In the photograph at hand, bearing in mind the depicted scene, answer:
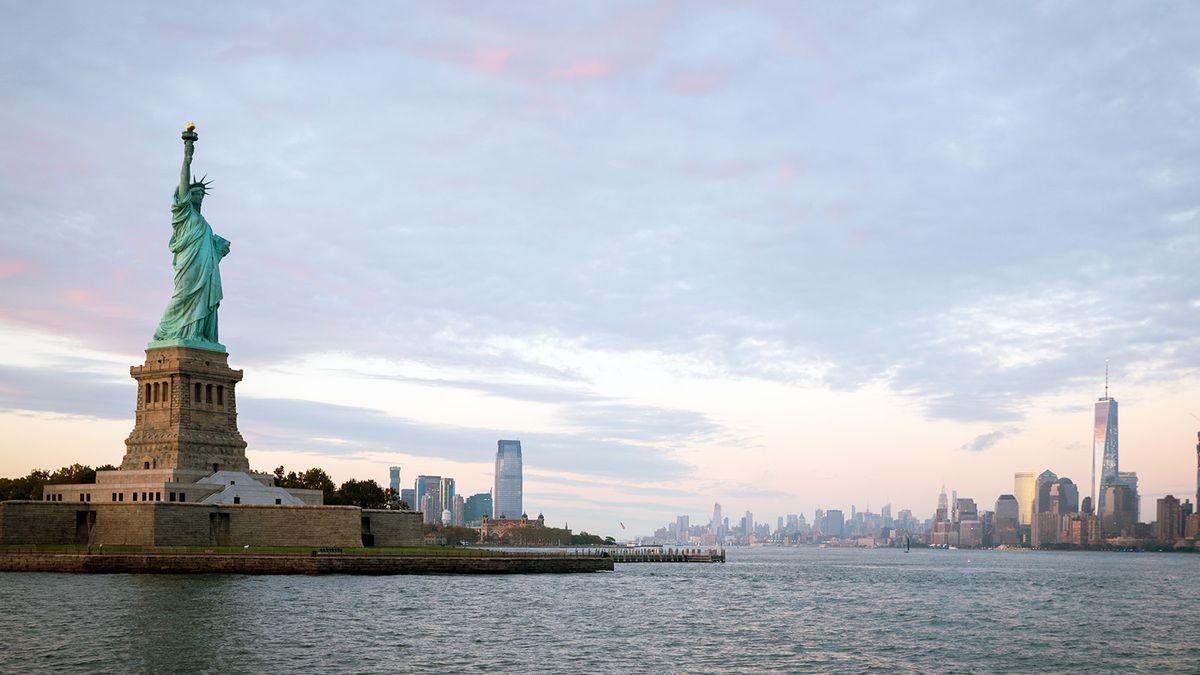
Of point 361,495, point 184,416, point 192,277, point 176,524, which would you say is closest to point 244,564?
point 176,524

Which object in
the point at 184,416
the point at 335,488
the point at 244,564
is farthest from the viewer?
the point at 335,488

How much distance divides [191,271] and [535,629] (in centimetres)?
6489

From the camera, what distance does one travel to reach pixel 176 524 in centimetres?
10188

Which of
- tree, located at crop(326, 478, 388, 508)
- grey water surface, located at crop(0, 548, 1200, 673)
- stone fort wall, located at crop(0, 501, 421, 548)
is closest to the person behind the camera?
grey water surface, located at crop(0, 548, 1200, 673)

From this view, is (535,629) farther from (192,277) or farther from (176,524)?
(192,277)

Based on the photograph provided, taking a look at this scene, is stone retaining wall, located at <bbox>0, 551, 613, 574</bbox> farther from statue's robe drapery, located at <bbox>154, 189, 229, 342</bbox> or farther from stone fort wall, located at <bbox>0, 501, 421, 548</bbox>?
statue's robe drapery, located at <bbox>154, 189, 229, 342</bbox>

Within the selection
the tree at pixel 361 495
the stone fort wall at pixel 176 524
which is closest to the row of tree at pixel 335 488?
the tree at pixel 361 495

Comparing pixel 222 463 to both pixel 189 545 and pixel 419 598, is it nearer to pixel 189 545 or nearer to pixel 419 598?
pixel 189 545

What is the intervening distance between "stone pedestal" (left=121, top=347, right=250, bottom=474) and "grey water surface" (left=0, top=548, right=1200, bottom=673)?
67.0 ft

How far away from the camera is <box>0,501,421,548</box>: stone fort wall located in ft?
333

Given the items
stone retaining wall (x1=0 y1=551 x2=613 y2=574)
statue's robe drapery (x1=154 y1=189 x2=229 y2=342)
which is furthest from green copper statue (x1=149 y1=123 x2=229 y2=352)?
stone retaining wall (x1=0 y1=551 x2=613 y2=574)

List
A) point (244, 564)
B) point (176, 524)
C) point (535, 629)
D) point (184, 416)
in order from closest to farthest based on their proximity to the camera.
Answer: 1. point (535, 629)
2. point (244, 564)
3. point (176, 524)
4. point (184, 416)

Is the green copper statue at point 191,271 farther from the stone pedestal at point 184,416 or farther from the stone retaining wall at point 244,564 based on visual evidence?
the stone retaining wall at point 244,564

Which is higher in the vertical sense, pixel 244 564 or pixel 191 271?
pixel 191 271
